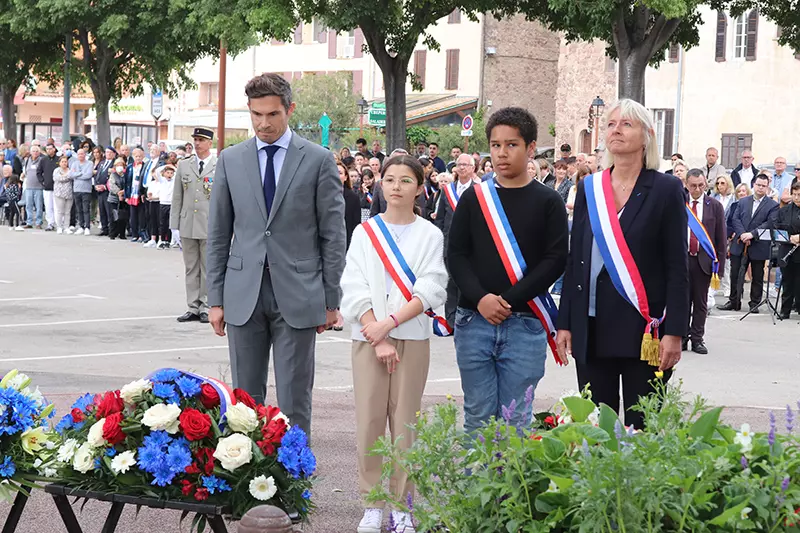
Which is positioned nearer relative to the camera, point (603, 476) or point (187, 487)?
point (603, 476)

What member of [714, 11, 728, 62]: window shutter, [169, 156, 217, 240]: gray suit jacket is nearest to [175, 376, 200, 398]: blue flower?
[169, 156, 217, 240]: gray suit jacket

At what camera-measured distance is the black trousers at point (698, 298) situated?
13.4 m

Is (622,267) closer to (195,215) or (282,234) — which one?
(282,234)

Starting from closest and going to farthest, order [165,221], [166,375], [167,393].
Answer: [167,393]
[166,375]
[165,221]

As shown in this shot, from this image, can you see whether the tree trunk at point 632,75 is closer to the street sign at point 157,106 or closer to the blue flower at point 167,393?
the street sign at point 157,106

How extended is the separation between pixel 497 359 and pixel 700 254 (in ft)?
27.6

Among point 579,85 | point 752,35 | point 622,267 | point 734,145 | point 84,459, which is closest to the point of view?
point 84,459

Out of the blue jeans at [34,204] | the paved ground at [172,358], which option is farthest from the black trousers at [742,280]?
the blue jeans at [34,204]

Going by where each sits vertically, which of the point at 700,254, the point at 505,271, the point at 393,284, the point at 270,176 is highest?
the point at 270,176

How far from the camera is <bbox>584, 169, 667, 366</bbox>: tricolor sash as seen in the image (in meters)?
5.40

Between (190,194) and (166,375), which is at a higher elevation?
(190,194)

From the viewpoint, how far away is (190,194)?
50.7 ft

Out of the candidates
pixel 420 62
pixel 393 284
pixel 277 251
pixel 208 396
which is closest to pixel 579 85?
pixel 420 62

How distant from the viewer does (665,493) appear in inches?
117
